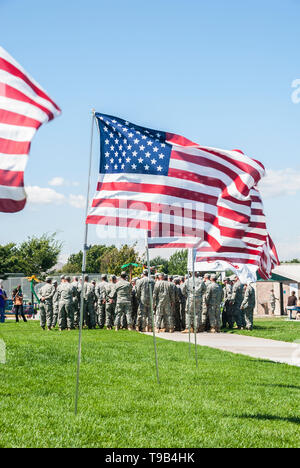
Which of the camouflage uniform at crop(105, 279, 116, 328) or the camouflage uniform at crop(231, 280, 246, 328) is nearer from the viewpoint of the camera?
the camouflage uniform at crop(105, 279, 116, 328)

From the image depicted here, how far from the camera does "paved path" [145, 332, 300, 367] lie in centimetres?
1446

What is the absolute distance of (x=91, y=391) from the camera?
907 centimetres

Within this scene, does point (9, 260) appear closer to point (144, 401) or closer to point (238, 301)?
point (238, 301)

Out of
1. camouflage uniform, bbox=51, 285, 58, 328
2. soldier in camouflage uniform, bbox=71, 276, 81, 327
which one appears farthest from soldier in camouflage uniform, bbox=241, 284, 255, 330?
camouflage uniform, bbox=51, 285, 58, 328

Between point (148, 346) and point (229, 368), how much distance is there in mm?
3977

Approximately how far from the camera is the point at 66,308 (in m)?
22.3

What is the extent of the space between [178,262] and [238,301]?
130678 mm

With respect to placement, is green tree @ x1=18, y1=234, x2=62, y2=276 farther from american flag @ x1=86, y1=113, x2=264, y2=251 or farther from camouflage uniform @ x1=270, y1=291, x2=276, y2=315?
american flag @ x1=86, y1=113, x2=264, y2=251

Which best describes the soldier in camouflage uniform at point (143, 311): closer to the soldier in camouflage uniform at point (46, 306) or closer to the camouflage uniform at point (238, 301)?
the soldier in camouflage uniform at point (46, 306)

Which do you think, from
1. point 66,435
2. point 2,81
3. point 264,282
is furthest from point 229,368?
point 264,282

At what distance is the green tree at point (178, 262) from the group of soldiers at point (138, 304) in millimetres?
121953

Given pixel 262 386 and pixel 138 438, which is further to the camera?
pixel 262 386

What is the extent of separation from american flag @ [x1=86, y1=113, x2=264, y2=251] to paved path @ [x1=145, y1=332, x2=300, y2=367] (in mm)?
5435

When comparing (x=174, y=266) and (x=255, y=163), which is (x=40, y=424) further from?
(x=174, y=266)
